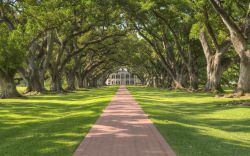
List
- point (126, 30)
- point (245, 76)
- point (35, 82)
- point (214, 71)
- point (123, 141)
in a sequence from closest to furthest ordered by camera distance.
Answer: point (123, 141) < point (245, 76) < point (214, 71) < point (35, 82) < point (126, 30)

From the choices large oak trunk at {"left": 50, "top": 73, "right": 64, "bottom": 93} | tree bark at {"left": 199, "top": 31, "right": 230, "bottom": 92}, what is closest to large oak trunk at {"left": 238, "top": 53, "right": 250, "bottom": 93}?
tree bark at {"left": 199, "top": 31, "right": 230, "bottom": 92}

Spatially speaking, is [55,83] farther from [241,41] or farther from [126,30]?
[241,41]

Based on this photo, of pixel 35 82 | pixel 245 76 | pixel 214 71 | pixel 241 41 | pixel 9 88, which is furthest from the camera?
pixel 35 82

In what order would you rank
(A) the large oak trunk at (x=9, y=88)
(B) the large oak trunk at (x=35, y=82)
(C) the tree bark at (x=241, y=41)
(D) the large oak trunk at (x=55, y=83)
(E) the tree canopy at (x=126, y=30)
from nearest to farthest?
(C) the tree bark at (x=241, y=41)
(E) the tree canopy at (x=126, y=30)
(A) the large oak trunk at (x=9, y=88)
(B) the large oak trunk at (x=35, y=82)
(D) the large oak trunk at (x=55, y=83)

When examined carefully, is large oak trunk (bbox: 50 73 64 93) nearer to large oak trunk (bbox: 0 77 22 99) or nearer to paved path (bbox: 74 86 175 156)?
large oak trunk (bbox: 0 77 22 99)

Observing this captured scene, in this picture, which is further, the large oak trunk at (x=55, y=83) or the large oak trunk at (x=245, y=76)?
the large oak trunk at (x=55, y=83)

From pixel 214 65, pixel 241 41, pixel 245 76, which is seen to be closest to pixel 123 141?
pixel 241 41

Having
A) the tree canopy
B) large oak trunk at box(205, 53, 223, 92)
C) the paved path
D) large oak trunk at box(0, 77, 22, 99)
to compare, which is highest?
the tree canopy

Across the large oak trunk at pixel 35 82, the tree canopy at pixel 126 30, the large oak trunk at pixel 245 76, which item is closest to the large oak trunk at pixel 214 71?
the tree canopy at pixel 126 30

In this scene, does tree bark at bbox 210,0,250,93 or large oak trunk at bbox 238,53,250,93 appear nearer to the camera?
tree bark at bbox 210,0,250,93

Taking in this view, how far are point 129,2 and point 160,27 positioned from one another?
1129 cm

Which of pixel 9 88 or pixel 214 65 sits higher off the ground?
pixel 214 65

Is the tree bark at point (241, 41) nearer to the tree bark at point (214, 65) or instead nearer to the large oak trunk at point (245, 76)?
the large oak trunk at point (245, 76)

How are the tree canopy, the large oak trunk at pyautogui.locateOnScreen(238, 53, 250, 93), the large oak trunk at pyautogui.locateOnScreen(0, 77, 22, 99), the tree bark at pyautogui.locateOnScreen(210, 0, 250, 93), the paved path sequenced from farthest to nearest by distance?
the large oak trunk at pyautogui.locateOnScreen(0, 77, 22, 99), the tree canopy, the large oak trunk at pyautogui.locateOnScreen(238, 53, 250, 93), the tree bark at pyautogui.locateOnScreen(210, 0, 250, 93), the paved path
